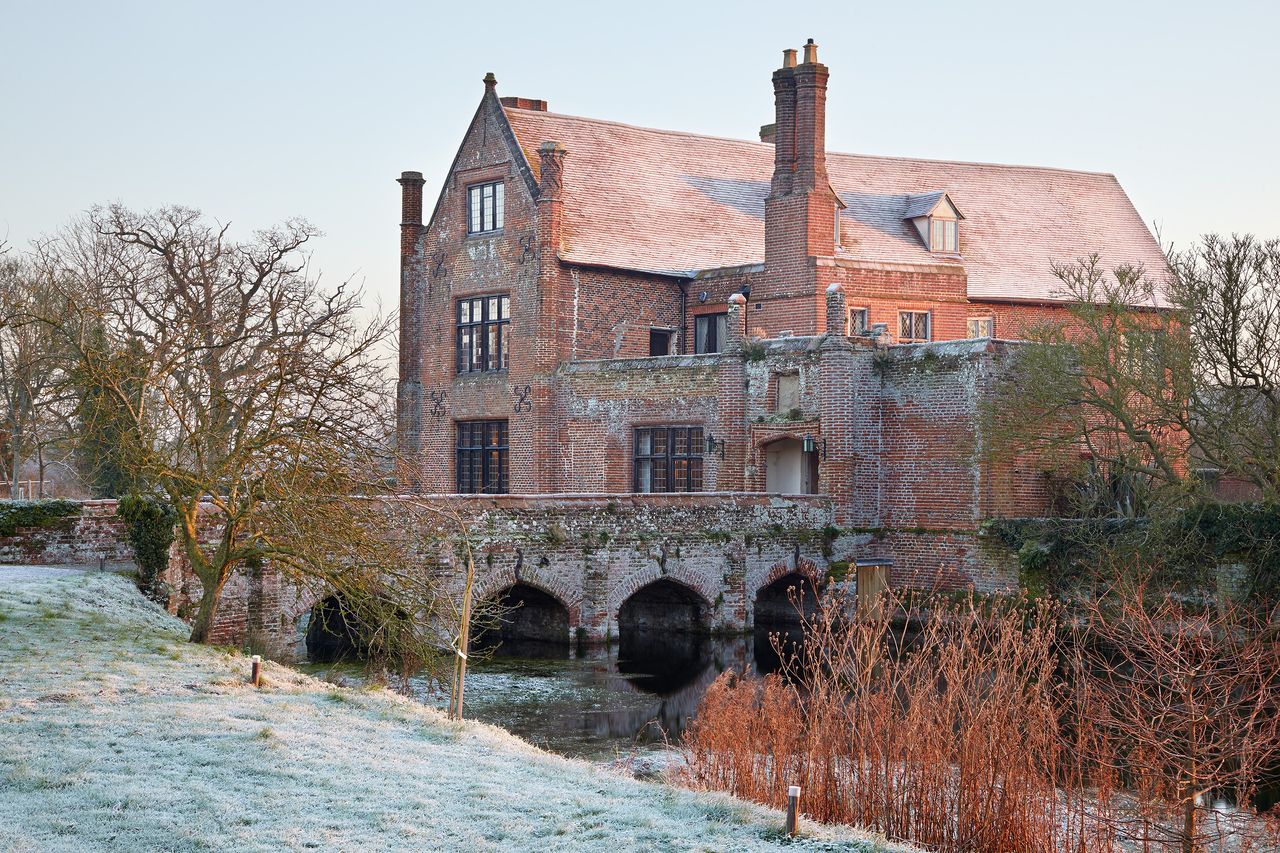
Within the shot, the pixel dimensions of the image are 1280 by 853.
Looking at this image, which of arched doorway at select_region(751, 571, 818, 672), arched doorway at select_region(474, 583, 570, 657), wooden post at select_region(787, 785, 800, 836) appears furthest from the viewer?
arched doorway at select_region(751, 571, 818, 672)

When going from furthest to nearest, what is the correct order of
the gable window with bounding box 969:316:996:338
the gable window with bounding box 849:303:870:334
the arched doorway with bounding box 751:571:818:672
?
the gable window with bounding box 969:316:996:338
the gable window with bounding box 849:303:870:334
the arched doorway with bounding box 751:571:818:672

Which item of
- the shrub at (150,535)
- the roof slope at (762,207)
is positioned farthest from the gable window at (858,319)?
the shrub at (150,535)

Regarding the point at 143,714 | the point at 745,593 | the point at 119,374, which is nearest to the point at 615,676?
the point at 745,593

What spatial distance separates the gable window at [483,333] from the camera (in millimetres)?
32906

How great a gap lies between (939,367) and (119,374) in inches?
686

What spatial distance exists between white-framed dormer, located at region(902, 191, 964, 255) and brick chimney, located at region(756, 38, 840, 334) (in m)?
3.70

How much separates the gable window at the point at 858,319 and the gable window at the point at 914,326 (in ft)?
3.47

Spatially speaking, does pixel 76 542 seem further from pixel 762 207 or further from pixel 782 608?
pixel 762 207

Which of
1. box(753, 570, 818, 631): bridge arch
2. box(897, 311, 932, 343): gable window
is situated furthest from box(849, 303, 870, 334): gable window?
box(753, 570, 818, 631): bridge arch

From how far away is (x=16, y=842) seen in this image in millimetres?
8172

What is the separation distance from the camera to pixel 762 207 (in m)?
36.1

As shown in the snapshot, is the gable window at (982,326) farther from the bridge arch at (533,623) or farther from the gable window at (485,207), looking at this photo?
the bridge arch at (533,623)

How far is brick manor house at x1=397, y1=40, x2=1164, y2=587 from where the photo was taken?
92.8ft

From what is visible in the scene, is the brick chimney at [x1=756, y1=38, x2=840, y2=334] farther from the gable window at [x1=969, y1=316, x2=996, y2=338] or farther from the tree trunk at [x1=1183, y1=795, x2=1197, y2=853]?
the tree trunk at [x1=1183, y1=795, x2=1197, y2=853]
